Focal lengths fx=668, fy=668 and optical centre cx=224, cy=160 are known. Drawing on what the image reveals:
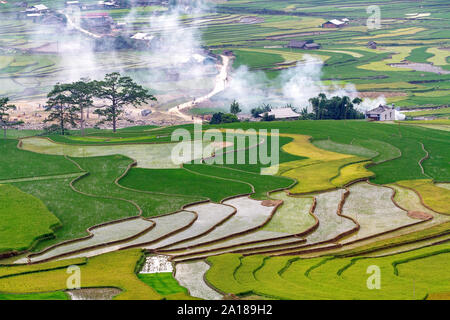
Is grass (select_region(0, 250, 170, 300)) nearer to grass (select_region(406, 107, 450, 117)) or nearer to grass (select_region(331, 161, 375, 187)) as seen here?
grass (select_region(331, 161, 375, 187))

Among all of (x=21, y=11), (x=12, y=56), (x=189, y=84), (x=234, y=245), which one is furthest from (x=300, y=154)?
(x=21, y=11)

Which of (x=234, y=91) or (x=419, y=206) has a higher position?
(x=234, y=91)

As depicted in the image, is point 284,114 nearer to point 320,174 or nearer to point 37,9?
point 320,174

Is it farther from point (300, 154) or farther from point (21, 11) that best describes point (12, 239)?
point (21, 11)

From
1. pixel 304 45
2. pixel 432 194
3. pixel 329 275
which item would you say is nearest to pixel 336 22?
pixel 304 45

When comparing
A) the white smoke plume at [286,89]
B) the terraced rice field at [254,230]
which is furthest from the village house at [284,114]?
the terraced rice field at [254,230]
